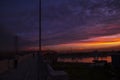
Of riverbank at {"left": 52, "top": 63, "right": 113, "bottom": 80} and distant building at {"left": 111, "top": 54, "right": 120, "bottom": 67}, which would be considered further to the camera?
distant building at {"left": 111, "top": 54, "right": 120, "bottom": 67}

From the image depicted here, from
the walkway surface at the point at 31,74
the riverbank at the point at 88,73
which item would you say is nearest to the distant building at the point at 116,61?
Result: the riverbank at the point at 88,73

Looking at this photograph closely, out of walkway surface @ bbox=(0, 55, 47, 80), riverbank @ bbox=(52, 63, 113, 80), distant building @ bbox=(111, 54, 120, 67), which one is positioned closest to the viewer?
walkway surface @ bbox=(0, 55, 47, 80)

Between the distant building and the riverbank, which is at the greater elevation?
the distant building

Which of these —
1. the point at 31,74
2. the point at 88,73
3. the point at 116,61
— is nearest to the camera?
the point at 31,74


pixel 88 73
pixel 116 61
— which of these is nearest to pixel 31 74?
pixel 88 73

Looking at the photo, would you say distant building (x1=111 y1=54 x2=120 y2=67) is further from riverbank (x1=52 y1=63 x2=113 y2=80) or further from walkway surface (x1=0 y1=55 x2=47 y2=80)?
walkway surface (x1=0 y1=55 x2=47 y2=80)

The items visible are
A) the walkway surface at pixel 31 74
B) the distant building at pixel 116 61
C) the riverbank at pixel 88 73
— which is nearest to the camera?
the walkway surface at pixel 31 74

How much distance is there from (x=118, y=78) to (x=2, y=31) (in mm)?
12430

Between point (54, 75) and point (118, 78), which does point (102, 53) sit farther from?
point (54, 75)

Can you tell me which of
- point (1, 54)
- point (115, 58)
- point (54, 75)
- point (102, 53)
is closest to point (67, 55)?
point (102, 53)

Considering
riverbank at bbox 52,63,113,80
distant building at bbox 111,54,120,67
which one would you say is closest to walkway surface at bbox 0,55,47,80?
riverbank at bbox 52,63,113,80

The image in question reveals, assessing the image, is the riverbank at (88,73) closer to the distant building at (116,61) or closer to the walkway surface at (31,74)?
the distant building at (116,61)

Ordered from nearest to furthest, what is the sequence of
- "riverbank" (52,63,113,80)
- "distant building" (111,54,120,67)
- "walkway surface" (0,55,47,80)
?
"walkway surface" (0,55,47,80)
"riverbank" (52,63,113,80)
"distant building" (111,54,120,67)

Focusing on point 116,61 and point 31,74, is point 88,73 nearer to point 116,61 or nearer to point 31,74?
point 31,74
